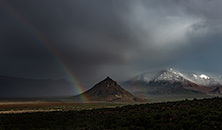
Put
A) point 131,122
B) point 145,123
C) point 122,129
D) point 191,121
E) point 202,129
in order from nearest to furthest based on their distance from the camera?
point 202,129
point 191,121
point 122,129
point 145,123
point 131,122

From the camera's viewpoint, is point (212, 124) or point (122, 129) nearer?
point (212, 124)

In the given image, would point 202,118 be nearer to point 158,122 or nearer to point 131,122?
point 158,122

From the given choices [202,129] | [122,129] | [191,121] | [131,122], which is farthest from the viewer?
[131,122]

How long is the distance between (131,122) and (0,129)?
23.3 m

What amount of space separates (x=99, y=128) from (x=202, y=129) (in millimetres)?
14822

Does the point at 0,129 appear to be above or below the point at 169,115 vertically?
below

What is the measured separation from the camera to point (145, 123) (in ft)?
85.8

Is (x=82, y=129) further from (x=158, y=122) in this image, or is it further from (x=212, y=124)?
(x=212, y=124)

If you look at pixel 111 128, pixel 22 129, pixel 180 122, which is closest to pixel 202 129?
pixel 180 122

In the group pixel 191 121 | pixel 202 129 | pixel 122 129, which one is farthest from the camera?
pixel 122 129

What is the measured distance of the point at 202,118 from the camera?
76.4 feet

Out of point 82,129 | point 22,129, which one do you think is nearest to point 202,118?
point 82,129

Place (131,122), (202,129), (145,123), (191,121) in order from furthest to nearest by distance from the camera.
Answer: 1. (131,122)
2. (145,123)
3. (191,121)
4. (202,129)

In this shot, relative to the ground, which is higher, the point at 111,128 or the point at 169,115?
the point at 169,115
